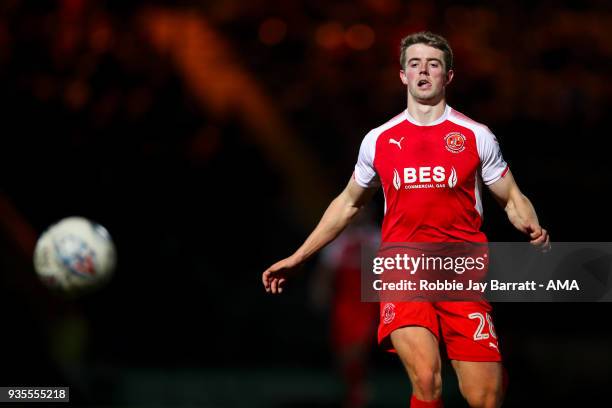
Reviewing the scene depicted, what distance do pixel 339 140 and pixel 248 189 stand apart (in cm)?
156

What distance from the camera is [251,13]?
46.2 feet

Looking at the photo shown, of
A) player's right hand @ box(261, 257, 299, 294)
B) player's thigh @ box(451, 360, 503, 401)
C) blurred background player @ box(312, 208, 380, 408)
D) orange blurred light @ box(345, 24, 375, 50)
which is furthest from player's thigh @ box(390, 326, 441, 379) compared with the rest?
orange blurred light @ box(345, 24, 375, 50)

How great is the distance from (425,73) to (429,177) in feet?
1.86

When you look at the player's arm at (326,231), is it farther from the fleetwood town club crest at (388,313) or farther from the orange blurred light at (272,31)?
the orange blurred light at (272,31)

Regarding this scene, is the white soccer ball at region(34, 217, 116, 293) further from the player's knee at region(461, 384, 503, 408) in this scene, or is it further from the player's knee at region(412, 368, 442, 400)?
the player's knee at region(461, 384, 503, 408)

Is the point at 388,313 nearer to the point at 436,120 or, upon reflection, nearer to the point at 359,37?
the point at 436,120

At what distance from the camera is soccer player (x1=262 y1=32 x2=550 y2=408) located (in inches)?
218

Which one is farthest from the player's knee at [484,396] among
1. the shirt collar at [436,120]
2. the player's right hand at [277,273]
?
the shirt collar at [436,120]

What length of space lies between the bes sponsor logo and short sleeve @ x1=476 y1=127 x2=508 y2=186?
21 cm

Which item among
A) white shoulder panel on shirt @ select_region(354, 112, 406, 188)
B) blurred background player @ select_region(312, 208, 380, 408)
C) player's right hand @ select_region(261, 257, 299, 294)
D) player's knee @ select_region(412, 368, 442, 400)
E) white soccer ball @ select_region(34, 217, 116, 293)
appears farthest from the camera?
blurred background player @ select_region(312, 208, 380, 408)

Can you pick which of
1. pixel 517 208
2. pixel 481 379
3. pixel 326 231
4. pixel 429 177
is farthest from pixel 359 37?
pixel 481 379

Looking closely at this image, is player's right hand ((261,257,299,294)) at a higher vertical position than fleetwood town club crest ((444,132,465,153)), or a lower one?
lower

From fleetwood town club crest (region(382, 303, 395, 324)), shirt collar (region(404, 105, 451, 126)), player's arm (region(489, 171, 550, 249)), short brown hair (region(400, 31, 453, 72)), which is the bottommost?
fleetwood town club crest (region(382, 303, 395, 324))

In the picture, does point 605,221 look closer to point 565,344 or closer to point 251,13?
point 565,344
